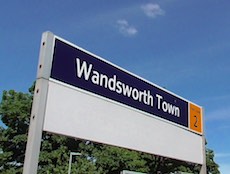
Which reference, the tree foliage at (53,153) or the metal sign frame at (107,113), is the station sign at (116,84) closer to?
the metal sign frame at (107,113)

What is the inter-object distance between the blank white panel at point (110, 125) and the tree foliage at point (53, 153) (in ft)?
83.2

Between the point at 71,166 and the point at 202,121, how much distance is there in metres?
25.1

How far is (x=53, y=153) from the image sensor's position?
31.8 meters

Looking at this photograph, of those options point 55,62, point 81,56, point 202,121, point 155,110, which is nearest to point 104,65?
point 81,56

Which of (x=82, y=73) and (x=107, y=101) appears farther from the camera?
(x=107, y=101)

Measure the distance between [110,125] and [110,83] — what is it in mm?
551

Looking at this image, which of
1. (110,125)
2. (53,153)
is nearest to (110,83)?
(110,125)

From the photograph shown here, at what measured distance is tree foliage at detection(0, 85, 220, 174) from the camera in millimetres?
31281

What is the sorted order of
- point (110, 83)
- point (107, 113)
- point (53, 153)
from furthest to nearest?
point (53, 153), point (110, 83), point (107, 113)

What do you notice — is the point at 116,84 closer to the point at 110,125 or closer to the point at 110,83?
the point at 110,83

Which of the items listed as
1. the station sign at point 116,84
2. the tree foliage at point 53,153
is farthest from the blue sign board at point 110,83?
the tree foliage at point 53,153

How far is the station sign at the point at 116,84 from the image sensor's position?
3.97 metres

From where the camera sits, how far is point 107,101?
447 cm

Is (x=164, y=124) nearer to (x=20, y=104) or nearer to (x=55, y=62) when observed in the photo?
(x=55, y=62)
